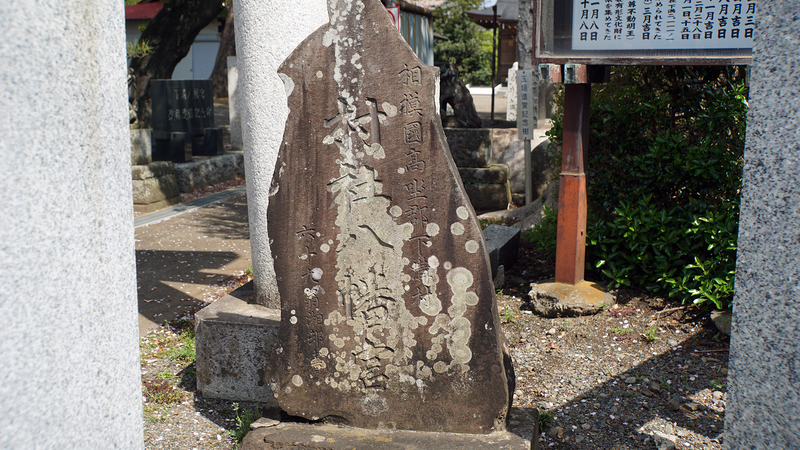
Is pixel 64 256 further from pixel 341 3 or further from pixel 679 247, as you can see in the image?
pixel 679 247

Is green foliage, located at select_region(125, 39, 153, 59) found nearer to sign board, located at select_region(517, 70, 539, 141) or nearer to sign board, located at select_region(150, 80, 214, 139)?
sign board, located at select_region(150, 80, 214, 139)

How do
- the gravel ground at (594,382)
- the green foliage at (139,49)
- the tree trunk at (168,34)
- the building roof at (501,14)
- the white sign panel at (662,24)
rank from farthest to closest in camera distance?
the building roof at (501,14) → the tree trunk at (168,34) → the green foliage at (139,49) → the white sign panel at (662,24) → the gravel ground at (594,382)

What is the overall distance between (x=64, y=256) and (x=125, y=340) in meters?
0.24

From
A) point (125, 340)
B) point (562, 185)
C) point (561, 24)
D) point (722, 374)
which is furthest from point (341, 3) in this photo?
point (722, 374)

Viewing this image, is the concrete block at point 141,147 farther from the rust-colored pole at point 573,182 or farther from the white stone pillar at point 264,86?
the rust-colored pole at point 573,182

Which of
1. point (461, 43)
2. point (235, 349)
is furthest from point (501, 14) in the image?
point (235, 349)

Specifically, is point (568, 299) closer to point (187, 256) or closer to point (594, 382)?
point (594, 382)

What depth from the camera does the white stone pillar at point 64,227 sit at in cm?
93

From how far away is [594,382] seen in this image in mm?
3592

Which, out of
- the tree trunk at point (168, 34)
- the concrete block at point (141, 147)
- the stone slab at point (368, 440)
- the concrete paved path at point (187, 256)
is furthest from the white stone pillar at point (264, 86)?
the tree trunk at point (168, 34)

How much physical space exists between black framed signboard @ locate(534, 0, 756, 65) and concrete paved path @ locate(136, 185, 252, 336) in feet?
10.8

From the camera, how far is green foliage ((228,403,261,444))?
3.10 m

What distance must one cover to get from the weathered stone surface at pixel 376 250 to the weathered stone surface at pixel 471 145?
18.3 feet

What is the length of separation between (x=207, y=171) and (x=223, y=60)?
10.3m
